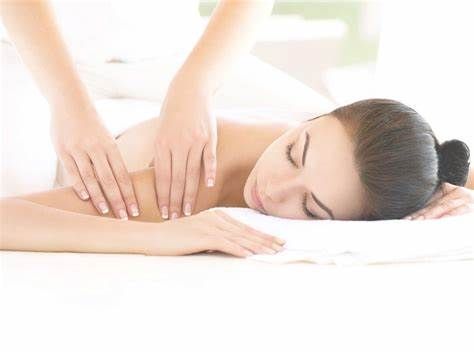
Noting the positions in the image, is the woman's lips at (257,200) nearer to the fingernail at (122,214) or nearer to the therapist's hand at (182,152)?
the therapist's hand at (182,152)

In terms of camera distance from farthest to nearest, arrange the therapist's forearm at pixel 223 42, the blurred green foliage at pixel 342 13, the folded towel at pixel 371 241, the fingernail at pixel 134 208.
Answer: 1. the blurred green foliage at pixel 342 13
2. the therapist's forearm at pixel 223 42
3. the fingernail at pixel 134 208
4. the folded towel at pixel 371 241

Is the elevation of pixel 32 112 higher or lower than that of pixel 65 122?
lower

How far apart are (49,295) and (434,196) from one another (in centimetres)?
79

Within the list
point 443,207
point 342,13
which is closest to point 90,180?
point 443,207

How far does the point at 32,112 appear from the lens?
6.72ft

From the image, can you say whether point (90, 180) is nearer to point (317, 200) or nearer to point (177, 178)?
point (177, 178)

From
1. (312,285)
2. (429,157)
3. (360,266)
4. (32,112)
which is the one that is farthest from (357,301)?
(32,112)

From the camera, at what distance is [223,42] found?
1725 mm

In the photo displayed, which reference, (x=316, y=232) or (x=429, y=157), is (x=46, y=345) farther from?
(x=429, y=157)

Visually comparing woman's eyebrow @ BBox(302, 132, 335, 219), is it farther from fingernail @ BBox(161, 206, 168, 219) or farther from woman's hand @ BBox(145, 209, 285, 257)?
fingernail @ BBox(161, 206, 168, 219)

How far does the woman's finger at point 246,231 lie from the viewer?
1.34 m

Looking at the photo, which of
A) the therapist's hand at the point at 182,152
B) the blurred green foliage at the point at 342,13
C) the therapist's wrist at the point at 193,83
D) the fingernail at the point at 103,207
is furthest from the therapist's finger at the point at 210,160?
the blurred green foliage at the point at 342,13

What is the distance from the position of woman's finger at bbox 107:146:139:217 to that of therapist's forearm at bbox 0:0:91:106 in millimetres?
126

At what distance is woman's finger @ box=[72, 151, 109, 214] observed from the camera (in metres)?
1.49
